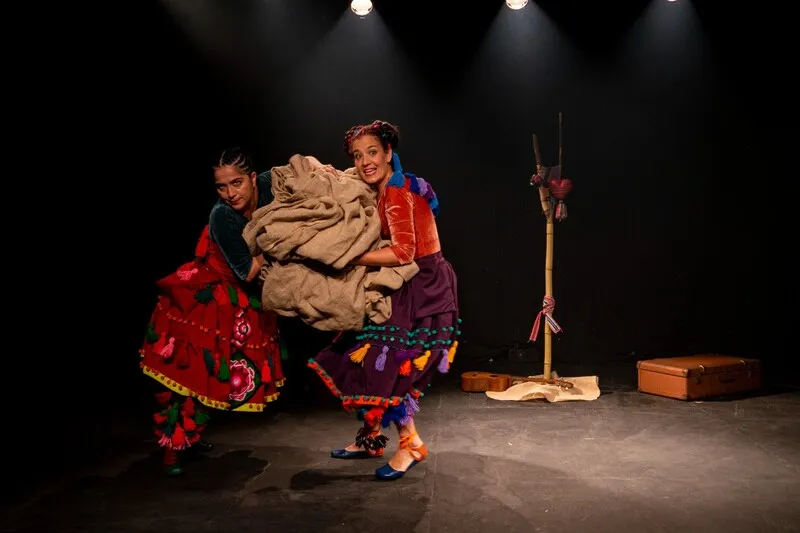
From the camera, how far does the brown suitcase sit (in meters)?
4.21

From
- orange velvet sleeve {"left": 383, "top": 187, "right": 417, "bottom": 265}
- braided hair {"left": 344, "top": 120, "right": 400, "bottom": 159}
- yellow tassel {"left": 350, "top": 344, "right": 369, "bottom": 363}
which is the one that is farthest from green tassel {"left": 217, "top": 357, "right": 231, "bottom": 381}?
braided hair {"left": 344, "top": 120, "right": 400, "bottom": 159}

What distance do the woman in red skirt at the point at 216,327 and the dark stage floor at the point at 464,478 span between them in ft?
1.02

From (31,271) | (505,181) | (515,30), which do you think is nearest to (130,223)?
(31,271)

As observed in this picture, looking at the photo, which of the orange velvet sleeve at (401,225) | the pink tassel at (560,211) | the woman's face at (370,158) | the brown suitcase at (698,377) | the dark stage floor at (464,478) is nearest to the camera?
the dark stage floor at (464,478)

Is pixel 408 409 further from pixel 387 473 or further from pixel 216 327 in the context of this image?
pixel 216 327

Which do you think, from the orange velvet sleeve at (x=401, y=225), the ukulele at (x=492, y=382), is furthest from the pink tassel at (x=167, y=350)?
the ukulele at (x=492, y=382)

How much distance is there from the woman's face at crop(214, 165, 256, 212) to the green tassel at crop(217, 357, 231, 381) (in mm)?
595

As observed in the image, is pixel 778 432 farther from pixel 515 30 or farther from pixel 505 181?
pixel 515 30

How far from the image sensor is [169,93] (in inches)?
188

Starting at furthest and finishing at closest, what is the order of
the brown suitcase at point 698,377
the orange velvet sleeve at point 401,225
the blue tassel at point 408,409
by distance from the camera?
the brown suitcase at point 698,377
the blue tassel at point 408,409
the orange velvet sleeve at point 401,225

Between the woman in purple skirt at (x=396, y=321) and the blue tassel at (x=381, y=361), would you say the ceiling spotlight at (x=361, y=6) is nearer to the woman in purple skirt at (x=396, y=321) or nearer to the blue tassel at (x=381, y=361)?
the woman in purple skirt at (x=396, y=321)

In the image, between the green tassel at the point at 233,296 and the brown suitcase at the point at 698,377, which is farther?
the brown suitcase at the point at 698,377

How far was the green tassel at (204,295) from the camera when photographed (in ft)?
9.23

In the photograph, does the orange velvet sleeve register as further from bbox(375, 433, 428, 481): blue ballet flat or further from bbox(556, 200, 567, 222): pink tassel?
bbox(556, 200, 567, 222): pink tassel
